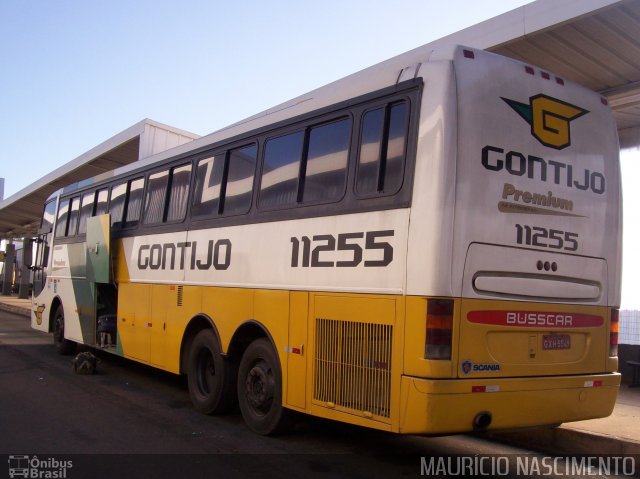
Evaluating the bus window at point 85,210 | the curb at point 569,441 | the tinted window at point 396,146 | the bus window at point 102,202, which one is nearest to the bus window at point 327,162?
the tinted window at point 396,146

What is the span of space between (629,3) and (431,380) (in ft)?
17.6

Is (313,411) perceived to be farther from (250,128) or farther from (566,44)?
(566,44)

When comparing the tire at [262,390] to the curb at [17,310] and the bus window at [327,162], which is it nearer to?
the bus window at [327,162]

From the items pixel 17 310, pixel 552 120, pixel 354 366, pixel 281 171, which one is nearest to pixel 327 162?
pixel 281 171

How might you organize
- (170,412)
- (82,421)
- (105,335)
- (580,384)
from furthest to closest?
(105,335) → (170,412) → (82,421) → (580,384)

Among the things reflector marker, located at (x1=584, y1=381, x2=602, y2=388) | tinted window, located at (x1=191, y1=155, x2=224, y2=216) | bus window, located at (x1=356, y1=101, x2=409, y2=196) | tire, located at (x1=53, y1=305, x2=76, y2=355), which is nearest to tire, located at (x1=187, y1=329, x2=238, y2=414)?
tinted window, located at (x1=191, y1=155, x2=224, y2=216)

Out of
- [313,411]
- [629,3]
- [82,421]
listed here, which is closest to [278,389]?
[313,411]

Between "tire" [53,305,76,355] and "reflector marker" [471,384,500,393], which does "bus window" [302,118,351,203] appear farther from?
"tire" [53,305,76,355]

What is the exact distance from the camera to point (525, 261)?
17.1 feet

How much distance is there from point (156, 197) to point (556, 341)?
6103mm

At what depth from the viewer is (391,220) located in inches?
200

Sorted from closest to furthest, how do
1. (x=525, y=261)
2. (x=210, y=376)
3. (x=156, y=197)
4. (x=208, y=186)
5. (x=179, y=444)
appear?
(x=525, y=261) < (x=179, y=444) < (x=210, y=376) < (x=208, y=186) < (x=156, y=197)

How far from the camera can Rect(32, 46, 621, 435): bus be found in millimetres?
4797

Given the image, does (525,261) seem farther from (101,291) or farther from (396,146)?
(101,291)
